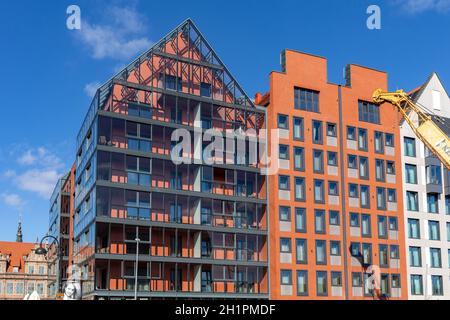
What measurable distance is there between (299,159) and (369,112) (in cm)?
1070

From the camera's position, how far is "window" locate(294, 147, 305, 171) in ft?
194

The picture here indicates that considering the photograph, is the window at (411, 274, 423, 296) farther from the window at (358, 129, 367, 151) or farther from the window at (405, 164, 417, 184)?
the window at (358, 129, 367, 151)

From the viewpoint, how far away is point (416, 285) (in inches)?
2483

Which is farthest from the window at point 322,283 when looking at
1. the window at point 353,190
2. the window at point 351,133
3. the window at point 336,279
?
the window at point 351,133

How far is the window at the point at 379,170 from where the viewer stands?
63062mm

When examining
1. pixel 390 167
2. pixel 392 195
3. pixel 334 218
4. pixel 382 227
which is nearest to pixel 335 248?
pixel 334 218

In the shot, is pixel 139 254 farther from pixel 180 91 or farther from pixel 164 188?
pixel 180 91

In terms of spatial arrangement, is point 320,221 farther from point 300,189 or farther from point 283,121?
point 283,121

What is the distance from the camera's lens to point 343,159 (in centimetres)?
6134

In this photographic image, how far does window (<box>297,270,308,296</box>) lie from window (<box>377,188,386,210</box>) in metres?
11.3

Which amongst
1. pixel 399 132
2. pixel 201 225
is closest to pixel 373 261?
pixel 399 132

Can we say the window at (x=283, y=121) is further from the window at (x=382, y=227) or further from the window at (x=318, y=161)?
the window at (x=382, y=227)

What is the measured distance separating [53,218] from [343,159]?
40549mm

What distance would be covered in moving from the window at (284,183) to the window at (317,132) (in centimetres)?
537
